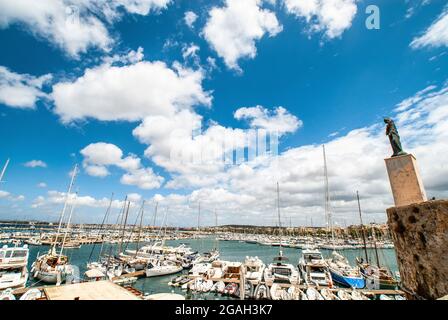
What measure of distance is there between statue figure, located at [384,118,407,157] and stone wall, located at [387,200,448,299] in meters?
1.90

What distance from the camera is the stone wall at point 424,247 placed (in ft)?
13.3

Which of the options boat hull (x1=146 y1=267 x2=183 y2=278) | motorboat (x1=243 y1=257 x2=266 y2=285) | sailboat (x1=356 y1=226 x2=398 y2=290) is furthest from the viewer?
boat hull (x1=146 y1=267 x2=183 y2=278)

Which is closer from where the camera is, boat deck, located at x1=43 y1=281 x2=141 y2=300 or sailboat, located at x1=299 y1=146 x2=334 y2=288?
boat deck, located at x1=43 y1=281 x2=141 y2=300

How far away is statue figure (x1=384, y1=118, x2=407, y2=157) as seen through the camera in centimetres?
605

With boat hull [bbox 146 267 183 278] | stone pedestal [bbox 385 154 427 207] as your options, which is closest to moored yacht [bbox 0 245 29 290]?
boat hull [bbox 146 267 183 278]

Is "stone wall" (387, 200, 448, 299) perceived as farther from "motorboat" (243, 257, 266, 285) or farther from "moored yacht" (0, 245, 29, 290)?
"moored yacht" (0, 245, 29, 290)

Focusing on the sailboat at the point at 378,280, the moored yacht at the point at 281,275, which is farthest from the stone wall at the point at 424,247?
the sailboat at the point at 378,280

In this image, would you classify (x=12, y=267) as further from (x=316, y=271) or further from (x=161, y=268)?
(x=316, y=271)

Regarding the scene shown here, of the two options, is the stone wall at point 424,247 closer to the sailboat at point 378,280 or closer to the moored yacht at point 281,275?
the moored yacht at point 281,275

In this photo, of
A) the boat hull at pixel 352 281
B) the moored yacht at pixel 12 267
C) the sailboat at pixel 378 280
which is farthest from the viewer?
the boat hull at pixel 352 281

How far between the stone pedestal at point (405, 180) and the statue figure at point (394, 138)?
0.29 metres

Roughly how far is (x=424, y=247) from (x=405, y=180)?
1.91 m

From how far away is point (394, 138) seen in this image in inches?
249
